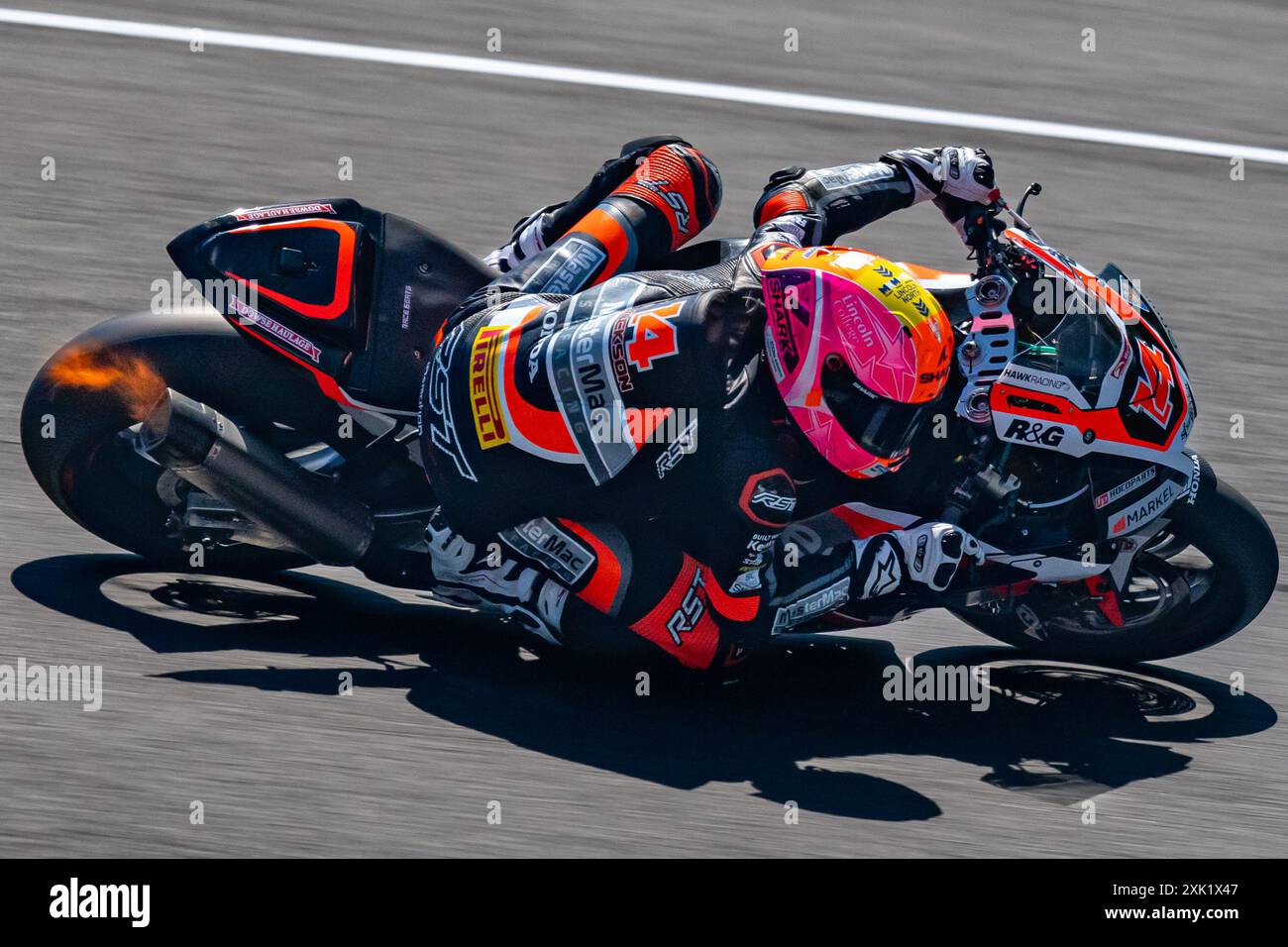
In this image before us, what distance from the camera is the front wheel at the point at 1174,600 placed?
5.42 metres

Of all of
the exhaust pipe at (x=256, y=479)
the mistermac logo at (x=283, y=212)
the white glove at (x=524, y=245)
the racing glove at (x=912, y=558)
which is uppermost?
the mistermac logo at (x=283, y=212)

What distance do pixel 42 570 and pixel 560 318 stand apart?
1.97 meters

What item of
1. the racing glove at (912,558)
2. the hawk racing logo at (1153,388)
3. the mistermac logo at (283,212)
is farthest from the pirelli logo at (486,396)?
the hawk racing logo at (1153,388)

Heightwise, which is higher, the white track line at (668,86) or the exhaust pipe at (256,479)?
the white track line at (668,86)

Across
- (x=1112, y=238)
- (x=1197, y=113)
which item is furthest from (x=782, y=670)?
(x=1197, y=113)

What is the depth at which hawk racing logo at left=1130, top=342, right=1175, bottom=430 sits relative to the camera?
5.13 meters

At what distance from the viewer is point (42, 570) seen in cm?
576

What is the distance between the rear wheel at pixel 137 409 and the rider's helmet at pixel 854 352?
4.86 feet

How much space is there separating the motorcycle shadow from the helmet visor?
975 millimetres


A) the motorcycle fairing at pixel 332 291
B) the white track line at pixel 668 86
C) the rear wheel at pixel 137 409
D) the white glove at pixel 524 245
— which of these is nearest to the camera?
the motorcycle fairing at pixel 332 291

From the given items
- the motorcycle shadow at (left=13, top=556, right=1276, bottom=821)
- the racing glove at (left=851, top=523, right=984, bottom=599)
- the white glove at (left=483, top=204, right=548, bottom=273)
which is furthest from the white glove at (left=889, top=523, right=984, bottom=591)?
the white glove at (left=483, top=204, right=548, bottom=273)

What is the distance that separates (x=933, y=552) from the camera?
5031 mm

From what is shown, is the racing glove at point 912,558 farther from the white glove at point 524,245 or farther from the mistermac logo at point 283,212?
the mistermac logo at point 283,212

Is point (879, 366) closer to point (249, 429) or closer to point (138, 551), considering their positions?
point (249, 429)
